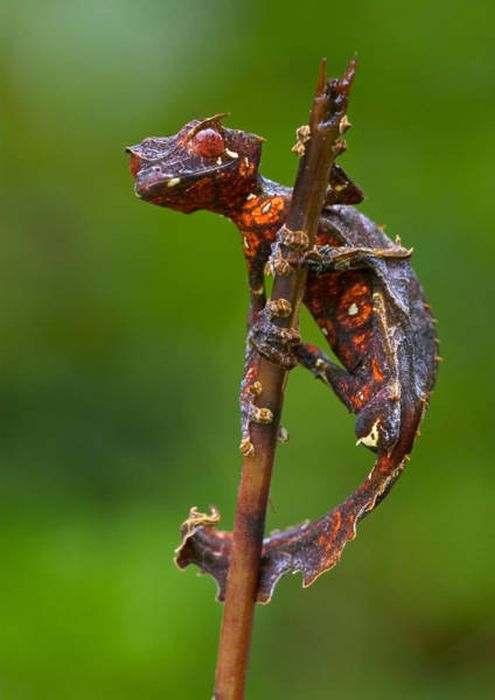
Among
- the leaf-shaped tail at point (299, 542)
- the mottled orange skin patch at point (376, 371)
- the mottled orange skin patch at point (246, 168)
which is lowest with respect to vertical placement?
the leaf-shaped tail at point (299, 542)

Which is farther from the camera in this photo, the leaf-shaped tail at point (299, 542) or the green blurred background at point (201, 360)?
the green blurred background at point (201, 360)

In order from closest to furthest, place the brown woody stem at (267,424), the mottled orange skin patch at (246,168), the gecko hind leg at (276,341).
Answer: the brown woody stem at (267,424), the gecko hind leg at (276,341), the mottled orange skin patch at (246,168)

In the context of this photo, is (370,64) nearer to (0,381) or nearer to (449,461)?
(449,461)

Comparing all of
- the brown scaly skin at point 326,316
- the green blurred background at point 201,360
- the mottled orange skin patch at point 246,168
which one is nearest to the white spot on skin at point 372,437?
the brown scaly skin at point 326,316

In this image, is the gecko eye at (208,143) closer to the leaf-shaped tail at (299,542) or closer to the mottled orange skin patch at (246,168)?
the mottled orange skin patch at (246,168)

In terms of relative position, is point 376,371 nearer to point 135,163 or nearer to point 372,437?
point 372,437

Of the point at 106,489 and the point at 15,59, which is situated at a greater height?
the point at 15,59

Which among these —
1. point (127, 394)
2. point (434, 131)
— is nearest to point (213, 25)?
point (434, 131)

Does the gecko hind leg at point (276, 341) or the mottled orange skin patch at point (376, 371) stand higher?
the mottled orange skin patch at point (376, 371)
